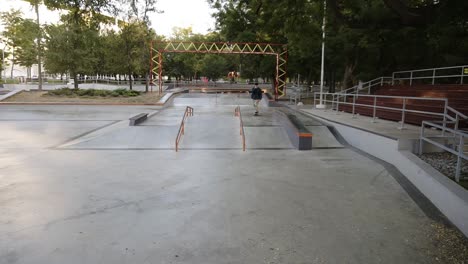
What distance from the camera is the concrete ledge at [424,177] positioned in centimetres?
468

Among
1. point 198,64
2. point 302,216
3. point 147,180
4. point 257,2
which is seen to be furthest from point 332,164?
point 198,64

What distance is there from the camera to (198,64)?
70500mm

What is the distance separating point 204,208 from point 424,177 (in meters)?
4.00

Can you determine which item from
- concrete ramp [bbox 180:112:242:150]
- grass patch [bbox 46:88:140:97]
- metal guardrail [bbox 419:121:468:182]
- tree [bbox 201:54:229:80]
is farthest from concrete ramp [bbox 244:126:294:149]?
tree [bbox 201:54:229:80]

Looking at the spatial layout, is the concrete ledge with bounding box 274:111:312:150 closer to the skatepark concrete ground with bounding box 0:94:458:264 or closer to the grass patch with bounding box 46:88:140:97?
the skatepark concrete ground with bounding box 0:94:458:264

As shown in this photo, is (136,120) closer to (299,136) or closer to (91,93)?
(299,136)

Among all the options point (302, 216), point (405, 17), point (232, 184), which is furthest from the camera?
point (405, 17)

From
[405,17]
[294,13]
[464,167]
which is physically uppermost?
[294,13]

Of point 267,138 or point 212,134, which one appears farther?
point 212,134

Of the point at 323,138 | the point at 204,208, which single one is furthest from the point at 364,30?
the point at 204,208

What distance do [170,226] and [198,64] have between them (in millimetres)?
68074

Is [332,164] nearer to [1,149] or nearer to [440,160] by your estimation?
[440,160]

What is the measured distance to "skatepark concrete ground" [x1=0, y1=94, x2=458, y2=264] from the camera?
12.9 ft

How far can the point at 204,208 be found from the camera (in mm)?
5250
